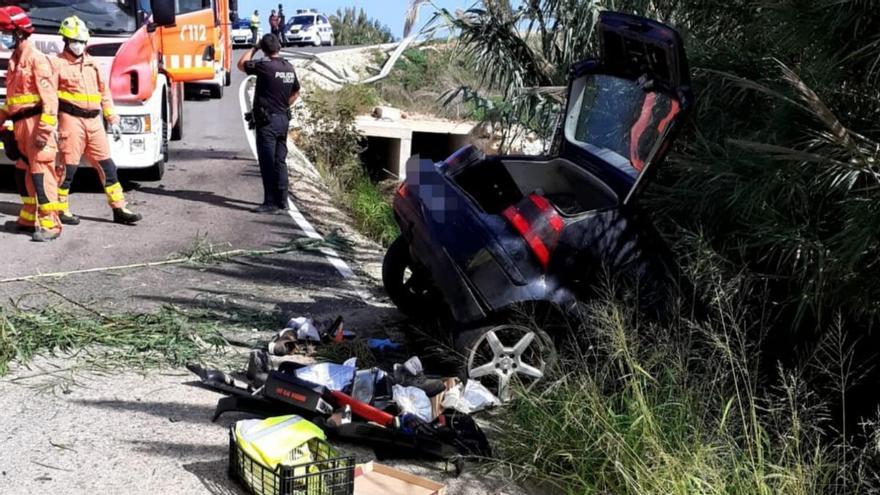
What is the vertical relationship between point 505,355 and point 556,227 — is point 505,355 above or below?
below

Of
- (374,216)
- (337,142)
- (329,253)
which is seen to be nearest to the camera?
(329,253)

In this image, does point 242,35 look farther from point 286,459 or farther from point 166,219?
point 286,459

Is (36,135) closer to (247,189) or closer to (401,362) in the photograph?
(247,189)

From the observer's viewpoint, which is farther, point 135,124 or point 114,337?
point 135,124

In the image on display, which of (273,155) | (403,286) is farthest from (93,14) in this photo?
(403,286)

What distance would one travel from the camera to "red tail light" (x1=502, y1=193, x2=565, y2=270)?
5508mm

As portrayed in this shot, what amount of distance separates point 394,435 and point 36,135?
5826mm

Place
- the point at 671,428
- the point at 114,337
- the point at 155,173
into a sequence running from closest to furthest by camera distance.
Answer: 1. the point at 671,428
2. the point at 114,337
3. the point at 155,173

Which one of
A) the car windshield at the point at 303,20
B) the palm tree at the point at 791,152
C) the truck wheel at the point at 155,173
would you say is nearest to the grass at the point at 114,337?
the palm tree at the point at 791,152

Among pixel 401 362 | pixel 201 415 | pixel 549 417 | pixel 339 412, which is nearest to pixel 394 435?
pixel 339 412

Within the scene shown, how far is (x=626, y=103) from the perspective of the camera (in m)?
6.29

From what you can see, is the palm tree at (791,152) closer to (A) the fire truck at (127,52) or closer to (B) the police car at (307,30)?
(A) the fire truck at (127,52)

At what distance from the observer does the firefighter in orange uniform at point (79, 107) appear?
Answer: 9.25 meters

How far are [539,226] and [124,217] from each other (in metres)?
5.90
